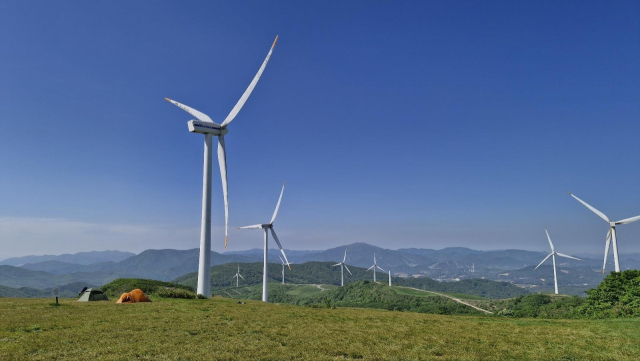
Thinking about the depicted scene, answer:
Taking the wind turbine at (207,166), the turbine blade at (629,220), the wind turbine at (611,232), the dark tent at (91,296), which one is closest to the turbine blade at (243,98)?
the wind turbine at (207,166)

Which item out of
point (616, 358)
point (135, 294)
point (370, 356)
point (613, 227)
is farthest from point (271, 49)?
point (613, 227)

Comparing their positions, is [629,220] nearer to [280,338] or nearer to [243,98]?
[243,98]

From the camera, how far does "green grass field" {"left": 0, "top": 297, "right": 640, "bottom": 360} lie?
16406 millimetres

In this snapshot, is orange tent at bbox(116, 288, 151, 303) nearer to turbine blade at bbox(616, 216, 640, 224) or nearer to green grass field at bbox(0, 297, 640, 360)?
green grass field at bbox(0, 297, 640, 360)

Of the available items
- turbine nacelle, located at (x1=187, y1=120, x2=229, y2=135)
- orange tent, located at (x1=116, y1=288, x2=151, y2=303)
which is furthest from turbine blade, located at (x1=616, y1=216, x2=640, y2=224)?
orange tent, located at (x1=116, y1=288, x2=151, y2=303)

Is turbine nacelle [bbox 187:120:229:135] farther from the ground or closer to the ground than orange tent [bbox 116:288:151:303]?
farther from the ground

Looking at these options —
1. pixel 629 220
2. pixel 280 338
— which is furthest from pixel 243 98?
pixel 629 220

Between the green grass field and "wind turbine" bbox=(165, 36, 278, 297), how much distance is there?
2140 centimetres

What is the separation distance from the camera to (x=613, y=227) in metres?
88.9

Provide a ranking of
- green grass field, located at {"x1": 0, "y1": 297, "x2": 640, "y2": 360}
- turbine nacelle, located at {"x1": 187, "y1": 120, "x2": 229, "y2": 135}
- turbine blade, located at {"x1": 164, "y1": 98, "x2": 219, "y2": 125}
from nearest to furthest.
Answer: green grass field, located at {"x1": 0, "y1": 297, "x2": 640, "y2": 360}
turbine nacelle, located at {"x1": 187, "y1": 120, "x2": 229, "y2": 135}
turbine blade, located at {"x1": 164, "y1": 98, "x2": 219, "y2": 125}

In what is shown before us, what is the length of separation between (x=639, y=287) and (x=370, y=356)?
42.9 metres

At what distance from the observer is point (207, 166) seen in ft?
Result: 172

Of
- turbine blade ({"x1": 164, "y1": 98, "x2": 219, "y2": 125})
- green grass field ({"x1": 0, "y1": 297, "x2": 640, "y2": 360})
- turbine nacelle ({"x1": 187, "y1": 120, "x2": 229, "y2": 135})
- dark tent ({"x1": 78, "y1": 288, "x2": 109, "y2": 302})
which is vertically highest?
turbine blade ({"x1": 164, "y1": 98, "x2": 219, "y2": 125})

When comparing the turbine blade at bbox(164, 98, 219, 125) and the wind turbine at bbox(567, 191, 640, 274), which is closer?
the turbine blade at bbox(164, 98, 219, 125)
